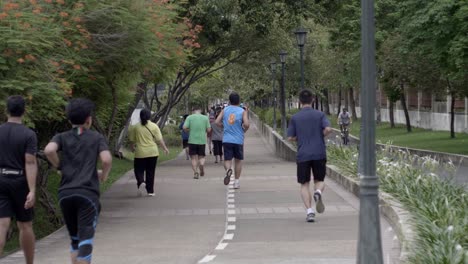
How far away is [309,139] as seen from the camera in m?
12.6

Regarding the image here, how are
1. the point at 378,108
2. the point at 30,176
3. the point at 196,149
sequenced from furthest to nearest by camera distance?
the point at 378,108 → the point at 196,149 → the point at 30,176

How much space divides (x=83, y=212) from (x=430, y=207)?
4639 mm

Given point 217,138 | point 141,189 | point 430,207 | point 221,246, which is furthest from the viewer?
point 217,138

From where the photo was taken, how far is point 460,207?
11.2 m

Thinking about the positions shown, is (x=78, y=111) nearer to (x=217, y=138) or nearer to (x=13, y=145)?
(x=13, y=145)

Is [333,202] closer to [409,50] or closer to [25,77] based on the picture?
[25,77]

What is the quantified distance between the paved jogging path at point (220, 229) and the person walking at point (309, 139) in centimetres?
70

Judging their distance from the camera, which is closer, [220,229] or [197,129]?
[220,229]

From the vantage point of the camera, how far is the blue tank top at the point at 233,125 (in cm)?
1695

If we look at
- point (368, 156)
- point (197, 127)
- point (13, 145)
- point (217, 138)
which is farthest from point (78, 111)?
point (217, 138)

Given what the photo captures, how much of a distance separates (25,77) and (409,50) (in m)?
21.0

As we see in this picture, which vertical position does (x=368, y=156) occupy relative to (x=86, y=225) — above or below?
above

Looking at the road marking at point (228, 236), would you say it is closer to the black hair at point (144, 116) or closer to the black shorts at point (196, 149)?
the black hair at point (144, 116)

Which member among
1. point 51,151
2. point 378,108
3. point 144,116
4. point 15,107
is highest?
point 15,107
